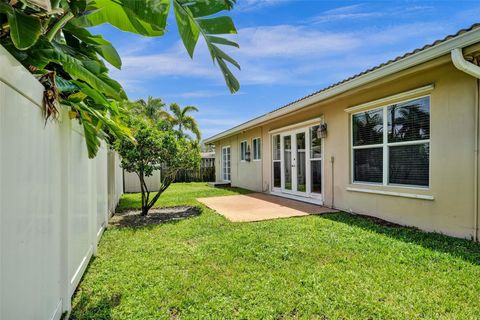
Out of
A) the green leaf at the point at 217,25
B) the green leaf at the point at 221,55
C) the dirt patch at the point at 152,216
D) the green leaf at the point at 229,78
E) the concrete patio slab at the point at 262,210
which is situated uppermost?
the green leaf at the point at 217,25

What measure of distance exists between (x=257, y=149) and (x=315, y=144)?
15.5ft

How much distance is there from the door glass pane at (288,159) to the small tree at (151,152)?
12.7 ft

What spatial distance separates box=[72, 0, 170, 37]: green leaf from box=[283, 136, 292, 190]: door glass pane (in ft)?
26.4

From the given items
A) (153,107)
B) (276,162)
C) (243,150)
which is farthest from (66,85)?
(153,107)

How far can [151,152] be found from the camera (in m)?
7.07

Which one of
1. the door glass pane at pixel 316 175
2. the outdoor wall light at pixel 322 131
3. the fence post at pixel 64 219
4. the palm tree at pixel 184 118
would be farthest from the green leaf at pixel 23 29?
the palm tree at pixel 184 118

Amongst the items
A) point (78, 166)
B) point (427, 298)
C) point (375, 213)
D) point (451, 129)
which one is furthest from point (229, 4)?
point (375, 213)

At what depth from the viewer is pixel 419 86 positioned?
17.7 feet

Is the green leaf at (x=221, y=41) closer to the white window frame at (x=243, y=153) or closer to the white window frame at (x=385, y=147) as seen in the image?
the white window frame at (x=385, y=147)

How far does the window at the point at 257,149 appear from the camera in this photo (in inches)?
505

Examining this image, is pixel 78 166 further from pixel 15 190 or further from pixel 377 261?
pixel 377 261

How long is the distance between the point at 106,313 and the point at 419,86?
6235 mm

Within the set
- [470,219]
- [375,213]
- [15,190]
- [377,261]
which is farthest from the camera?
[375,213]

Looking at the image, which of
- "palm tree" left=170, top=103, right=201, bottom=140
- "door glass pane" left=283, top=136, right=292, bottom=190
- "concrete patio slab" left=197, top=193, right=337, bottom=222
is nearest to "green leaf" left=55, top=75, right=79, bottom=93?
"concrete patio slab" left=197, top=193, right=337, bottom=222
